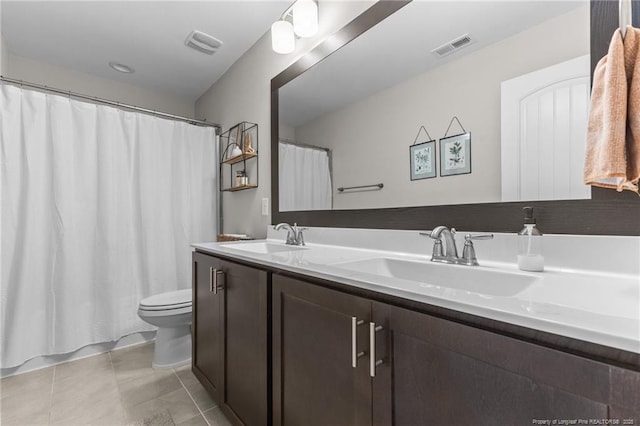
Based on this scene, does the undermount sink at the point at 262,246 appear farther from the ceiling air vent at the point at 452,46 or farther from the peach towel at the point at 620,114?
the peach towel at the point at 620,114

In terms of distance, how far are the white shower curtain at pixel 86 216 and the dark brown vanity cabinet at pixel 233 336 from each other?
1028 millimetres

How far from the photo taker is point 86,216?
2.15 metres

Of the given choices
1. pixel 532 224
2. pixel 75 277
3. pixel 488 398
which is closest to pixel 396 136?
pixel 532 224

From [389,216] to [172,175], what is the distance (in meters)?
2.01

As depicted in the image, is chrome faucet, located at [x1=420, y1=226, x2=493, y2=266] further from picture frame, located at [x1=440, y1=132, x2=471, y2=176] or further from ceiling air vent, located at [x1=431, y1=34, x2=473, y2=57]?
ceiling air vent, located at [x1=431, y1=34, x2=473, y2=57]

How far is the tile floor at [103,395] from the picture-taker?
1.47 meters

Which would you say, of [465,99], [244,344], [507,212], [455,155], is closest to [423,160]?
[455,155]

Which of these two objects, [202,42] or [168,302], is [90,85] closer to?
[202,42]

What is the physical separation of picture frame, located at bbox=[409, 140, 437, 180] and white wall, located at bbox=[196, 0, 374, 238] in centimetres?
84

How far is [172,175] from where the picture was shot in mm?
2555

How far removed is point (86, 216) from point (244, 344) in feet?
5.74

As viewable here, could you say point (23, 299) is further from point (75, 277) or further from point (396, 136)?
point (396, 136)

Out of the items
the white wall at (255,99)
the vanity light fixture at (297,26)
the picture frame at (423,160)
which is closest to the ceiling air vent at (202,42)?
the white wall at (255,99)

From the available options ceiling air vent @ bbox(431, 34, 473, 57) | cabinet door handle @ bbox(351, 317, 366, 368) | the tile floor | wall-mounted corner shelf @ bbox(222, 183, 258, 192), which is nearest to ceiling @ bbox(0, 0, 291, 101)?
wall-mounted corner shelf @ bbox(222, 183, 258, 192)
